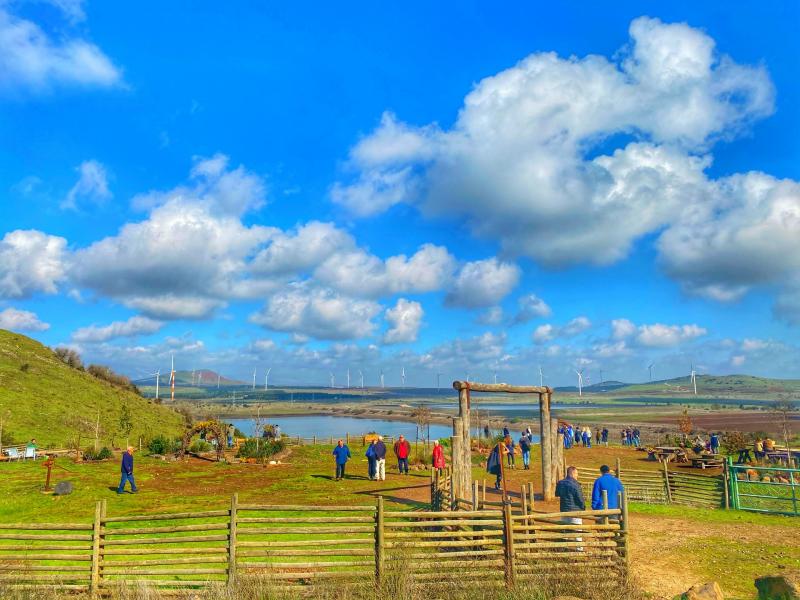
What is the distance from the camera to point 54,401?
1876 inches

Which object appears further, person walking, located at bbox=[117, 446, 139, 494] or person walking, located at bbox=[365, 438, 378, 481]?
person walking, located at bbox=[365, 438, 378, 481]

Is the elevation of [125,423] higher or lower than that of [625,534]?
higher

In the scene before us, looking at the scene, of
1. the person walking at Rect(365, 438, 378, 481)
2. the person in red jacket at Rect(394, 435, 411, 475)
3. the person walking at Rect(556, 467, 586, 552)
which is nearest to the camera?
the person walking at Rect(556, 467, 586, 552)

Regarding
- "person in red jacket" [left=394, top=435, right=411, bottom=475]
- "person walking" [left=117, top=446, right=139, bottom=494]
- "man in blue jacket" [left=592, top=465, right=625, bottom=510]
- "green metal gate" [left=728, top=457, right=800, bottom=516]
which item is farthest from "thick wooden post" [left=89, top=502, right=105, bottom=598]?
"green metal gate" [left=728, top=457, right=800, bottom=516]

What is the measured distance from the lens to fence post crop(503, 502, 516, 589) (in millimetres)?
11180

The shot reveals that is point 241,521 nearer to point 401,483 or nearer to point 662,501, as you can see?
point 401,483

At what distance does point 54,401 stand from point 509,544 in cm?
4731

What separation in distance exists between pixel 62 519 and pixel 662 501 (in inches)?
798

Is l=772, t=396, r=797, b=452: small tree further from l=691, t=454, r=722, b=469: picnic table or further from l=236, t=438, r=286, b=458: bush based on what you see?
l=236, t=438, r=286, b=458: bush

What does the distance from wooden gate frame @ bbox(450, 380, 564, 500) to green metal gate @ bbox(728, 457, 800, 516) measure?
585cm

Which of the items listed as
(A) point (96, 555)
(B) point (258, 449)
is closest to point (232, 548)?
(A) point (96, 555)

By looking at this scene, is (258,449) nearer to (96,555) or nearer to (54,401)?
(96,555)

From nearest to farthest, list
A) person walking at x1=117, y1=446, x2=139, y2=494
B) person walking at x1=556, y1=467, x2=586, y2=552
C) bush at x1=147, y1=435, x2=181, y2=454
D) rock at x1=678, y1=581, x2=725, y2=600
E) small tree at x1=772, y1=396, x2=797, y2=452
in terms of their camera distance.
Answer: rock at x1=678, y1=581, x2=725, y2=600, person walking at x1=556, y1=467, x2=586, y2=552, person walking at x1=117, y1=446, x2=139, y2=494, bush at x1=147, y1=435, x2=181, y2=454, small tree at x1=772, y1=396, x2=797, y2=452

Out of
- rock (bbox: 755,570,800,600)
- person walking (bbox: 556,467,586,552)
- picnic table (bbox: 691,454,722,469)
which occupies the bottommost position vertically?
picnic table (bbox: 691,454,722,469)
